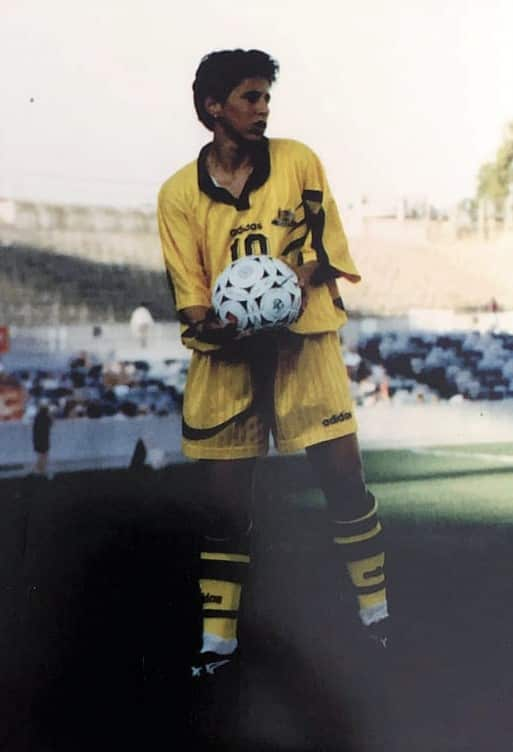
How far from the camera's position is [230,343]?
3.20 metres

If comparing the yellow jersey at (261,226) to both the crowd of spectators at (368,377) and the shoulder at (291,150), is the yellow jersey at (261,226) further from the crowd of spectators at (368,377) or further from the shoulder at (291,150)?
the crowd of spectators at (368,377)

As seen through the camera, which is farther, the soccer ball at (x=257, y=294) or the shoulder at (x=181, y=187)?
the shoulder at (x=181, y=187)

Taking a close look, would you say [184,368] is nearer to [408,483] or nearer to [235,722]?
[408,483]

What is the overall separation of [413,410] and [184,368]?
2.52 ft

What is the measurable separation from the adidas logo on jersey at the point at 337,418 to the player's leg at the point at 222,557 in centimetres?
29

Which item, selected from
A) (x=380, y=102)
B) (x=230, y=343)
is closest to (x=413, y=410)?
(x=230, y=343)

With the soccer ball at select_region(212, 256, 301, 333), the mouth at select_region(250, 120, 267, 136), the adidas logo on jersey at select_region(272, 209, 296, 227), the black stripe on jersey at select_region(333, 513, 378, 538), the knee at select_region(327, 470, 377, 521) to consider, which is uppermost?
the mouth at select_region(250, 120, 267, 136)

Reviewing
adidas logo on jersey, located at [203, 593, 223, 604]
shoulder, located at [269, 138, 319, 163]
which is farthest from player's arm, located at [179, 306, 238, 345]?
adidas logo on jersey, located at [203, 593, 223, 604]

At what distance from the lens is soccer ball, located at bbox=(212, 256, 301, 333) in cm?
303

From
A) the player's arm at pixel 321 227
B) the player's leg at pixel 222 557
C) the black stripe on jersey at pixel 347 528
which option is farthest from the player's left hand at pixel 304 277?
the black stripe on jersey at pixel 347 528

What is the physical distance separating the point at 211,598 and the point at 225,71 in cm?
166

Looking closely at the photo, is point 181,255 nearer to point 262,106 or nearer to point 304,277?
point 304,277

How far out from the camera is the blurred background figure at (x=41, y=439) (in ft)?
10.5

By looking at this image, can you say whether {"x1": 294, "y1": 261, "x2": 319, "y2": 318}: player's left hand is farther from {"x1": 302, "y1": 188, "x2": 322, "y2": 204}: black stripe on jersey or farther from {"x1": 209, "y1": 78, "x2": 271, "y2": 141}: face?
{"x1": 209, "y1": 78, "x2": 271, "y2": 141}: face
